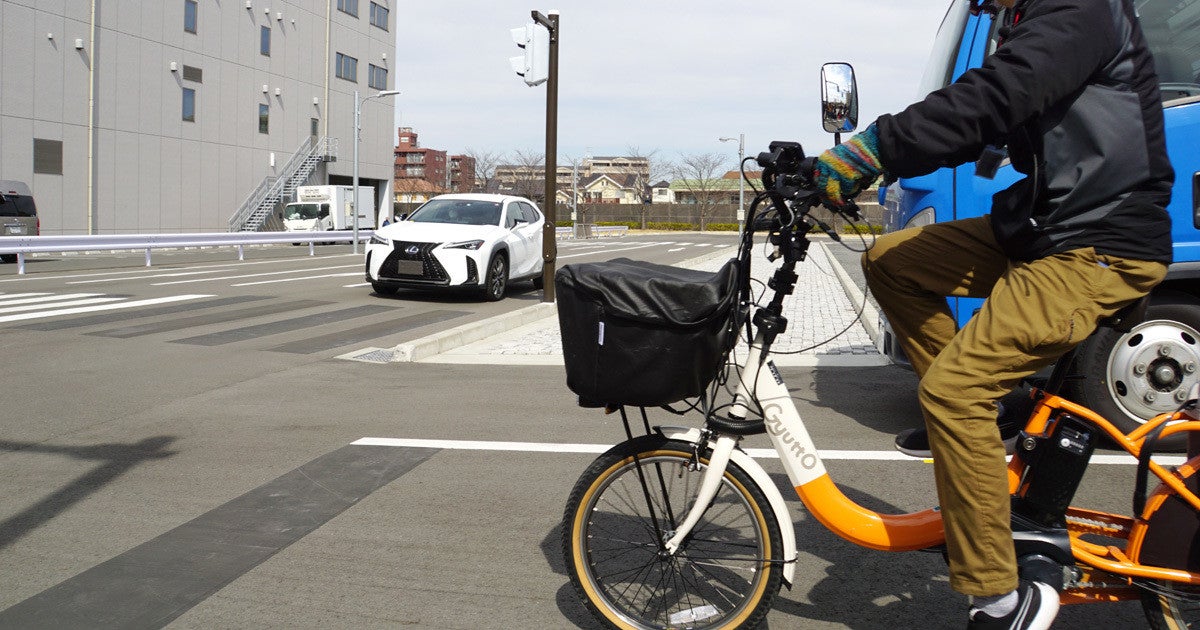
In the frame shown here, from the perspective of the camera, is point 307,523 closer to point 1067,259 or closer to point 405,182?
point 1067,259

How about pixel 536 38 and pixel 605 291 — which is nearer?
pixel 605 291

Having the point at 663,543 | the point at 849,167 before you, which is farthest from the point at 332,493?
the point at 849,167

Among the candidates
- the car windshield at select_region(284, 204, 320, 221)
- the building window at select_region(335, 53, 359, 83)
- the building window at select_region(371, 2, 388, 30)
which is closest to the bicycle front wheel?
the car windshield at select_region(284, 204, 320, 221)

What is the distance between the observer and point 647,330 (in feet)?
8.55

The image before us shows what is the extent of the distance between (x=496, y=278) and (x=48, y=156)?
79.8 feet

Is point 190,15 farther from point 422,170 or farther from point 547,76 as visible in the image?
point 422,170

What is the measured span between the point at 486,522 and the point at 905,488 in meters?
1.92

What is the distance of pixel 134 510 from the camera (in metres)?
4.26

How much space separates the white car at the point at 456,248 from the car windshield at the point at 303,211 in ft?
87.7

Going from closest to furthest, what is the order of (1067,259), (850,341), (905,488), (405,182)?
(1067,259)
(905,488)
(850,341)
(405,182)

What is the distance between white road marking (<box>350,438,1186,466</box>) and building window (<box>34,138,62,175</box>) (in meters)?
31.5

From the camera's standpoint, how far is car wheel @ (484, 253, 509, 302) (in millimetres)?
14379

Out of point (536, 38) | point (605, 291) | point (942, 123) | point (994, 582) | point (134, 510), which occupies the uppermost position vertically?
point (536, 38)

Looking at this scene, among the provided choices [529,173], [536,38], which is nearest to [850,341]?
[536,38]
